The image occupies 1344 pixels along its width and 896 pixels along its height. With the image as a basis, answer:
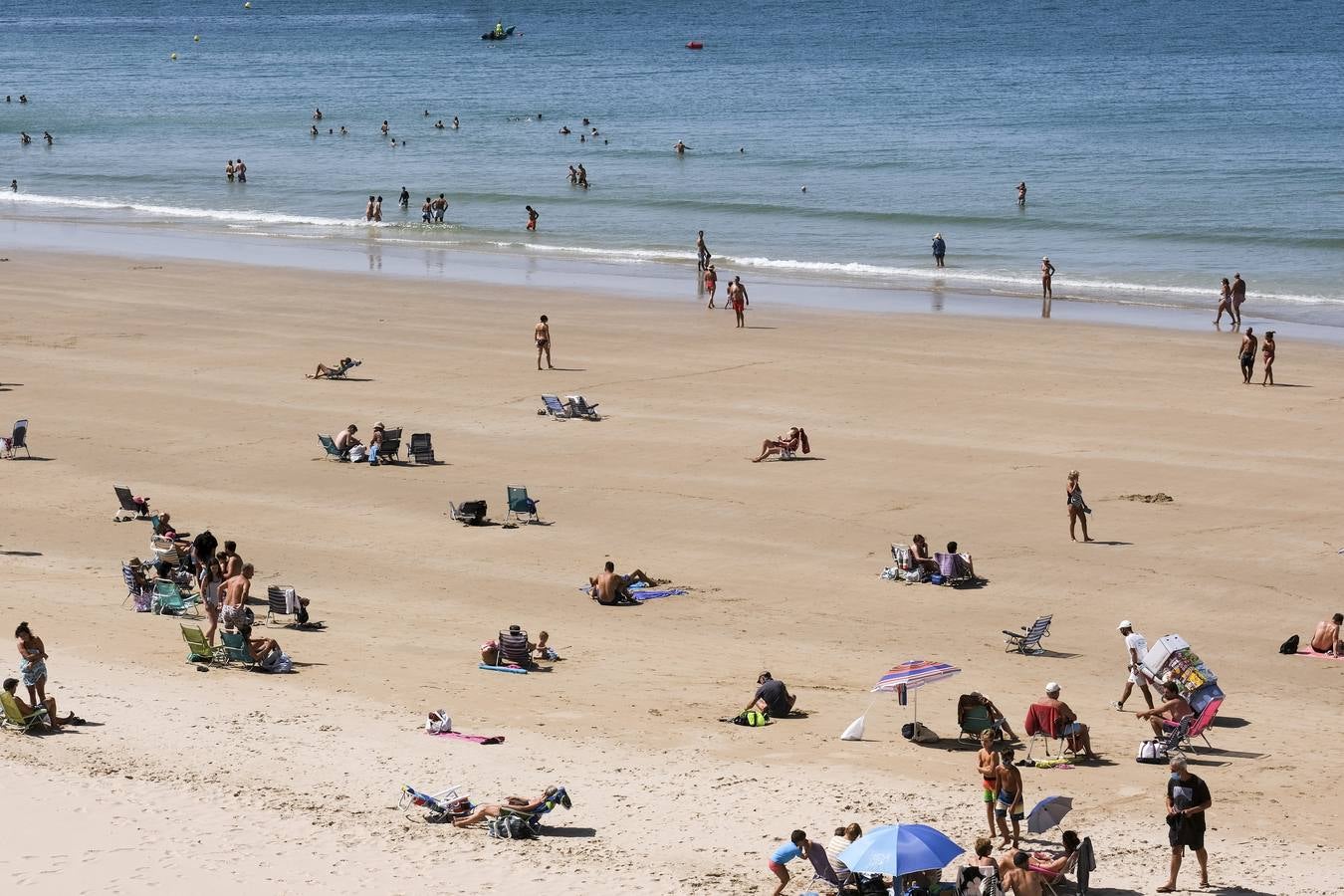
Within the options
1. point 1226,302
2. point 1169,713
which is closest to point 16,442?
point 1169,713

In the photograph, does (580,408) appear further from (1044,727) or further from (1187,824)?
(1187,824)

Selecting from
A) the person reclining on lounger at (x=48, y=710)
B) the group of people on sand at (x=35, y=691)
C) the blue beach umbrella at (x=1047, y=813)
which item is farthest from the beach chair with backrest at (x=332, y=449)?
the blue beach umbrella at (x=1047, y=813)

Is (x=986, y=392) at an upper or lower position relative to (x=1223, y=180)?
lower

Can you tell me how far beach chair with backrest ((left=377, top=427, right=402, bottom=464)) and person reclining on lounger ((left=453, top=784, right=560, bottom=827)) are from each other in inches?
461

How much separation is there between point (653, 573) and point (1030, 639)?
15.1 feet

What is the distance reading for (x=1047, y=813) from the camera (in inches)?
488

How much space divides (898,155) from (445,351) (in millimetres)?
38227

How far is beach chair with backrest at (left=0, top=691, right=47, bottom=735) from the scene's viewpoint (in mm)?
14523

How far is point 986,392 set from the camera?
94.2 ft

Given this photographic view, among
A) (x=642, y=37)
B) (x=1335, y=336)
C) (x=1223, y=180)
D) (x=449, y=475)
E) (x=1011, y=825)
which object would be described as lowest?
(x=1011, y=825)

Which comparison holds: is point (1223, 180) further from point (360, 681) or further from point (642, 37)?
point (642, 37)

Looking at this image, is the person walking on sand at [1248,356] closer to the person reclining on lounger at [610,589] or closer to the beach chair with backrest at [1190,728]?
the person reclining on lounger at [610,589]

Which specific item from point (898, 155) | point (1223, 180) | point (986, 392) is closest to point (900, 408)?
point (986, 392)

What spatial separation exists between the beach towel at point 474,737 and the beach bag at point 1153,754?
5.36 metres
